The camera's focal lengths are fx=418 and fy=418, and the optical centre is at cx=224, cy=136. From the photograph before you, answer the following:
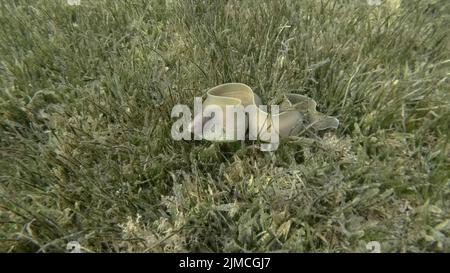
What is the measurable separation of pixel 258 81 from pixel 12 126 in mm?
1583

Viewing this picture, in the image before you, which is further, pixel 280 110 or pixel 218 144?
pixel 280 110

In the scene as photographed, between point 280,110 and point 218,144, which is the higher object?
point 280,110

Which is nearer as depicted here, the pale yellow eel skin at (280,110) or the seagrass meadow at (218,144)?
the seagrass meadow at (218,144)

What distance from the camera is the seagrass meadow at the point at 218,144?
2115mm

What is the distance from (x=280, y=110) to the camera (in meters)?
2.54

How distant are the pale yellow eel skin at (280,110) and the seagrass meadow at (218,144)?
0.23ft

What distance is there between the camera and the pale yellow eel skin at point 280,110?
2434 mm

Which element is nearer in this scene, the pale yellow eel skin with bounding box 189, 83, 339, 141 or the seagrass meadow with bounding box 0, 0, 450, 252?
the seagrass meadow with bounding box 0, 0, 450, 252

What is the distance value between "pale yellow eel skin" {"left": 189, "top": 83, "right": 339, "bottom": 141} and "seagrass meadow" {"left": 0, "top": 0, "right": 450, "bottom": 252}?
2.7 inches

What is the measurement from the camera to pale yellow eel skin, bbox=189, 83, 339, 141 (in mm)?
2434

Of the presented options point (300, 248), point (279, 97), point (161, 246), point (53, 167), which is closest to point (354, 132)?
point (279, 97)

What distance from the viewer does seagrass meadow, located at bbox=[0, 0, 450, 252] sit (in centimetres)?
212

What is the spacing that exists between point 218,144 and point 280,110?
1.44 feet

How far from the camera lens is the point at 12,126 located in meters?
2.62
